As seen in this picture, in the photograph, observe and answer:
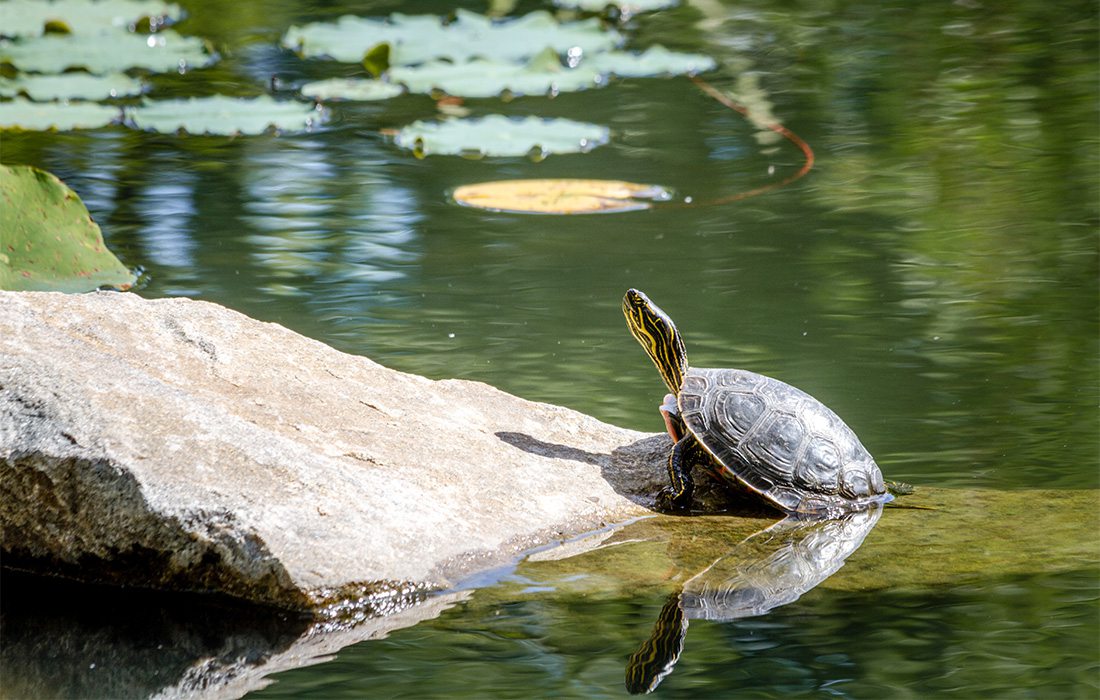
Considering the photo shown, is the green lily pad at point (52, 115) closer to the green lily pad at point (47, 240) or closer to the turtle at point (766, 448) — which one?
the green lily pad at point (47, 240)

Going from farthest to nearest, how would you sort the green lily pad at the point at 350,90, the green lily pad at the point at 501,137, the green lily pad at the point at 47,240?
the green lily pad at the point at 350,90 < the green lily pad at the point at 501,137 < the green lily pad at the point at 47,240

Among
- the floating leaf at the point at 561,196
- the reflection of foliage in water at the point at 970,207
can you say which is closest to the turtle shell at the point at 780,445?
the reflection of foliage in water at the point at 970,207

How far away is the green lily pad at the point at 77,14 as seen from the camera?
8.30 meters

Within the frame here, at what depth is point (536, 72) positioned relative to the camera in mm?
7352

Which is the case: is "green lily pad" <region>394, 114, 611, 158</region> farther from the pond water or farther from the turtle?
the turtle

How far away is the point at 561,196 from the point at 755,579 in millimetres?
3216

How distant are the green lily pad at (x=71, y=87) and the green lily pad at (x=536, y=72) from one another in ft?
4.76

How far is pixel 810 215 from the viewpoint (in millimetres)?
5633

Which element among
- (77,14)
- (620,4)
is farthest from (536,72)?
(77,14)

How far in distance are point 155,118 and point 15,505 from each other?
4.09 m

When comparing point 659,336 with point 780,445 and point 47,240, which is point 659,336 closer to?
point 780,445

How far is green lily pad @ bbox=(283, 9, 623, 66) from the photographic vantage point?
7.86m

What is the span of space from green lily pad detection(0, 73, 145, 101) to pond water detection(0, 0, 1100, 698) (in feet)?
0.76

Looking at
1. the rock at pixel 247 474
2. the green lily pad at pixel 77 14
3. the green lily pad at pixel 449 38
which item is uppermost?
the green lily pad at pixel 77 14
